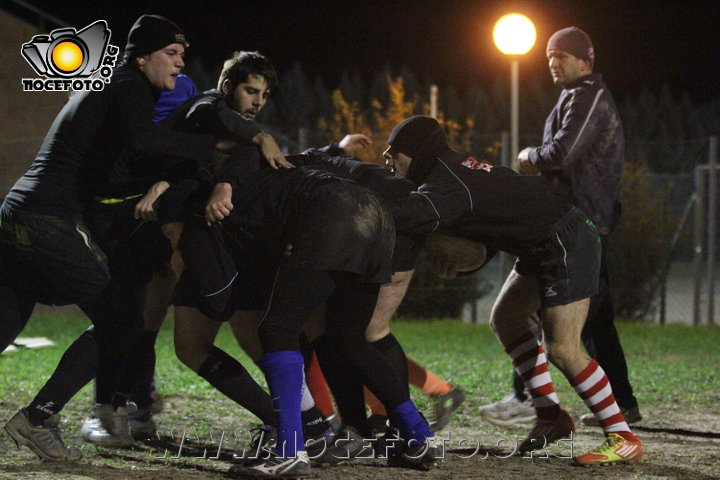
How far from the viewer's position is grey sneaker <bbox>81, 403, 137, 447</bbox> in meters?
4.92

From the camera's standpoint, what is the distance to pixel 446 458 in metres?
4.76

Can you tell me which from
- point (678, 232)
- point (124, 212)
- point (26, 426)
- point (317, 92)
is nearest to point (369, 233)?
point (124, 212)

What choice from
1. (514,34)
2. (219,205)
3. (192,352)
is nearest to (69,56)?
(514,34)

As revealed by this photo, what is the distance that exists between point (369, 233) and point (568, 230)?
1111 millimetres

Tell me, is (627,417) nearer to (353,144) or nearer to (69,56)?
(353,144)

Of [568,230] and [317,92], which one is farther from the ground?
[317,92]

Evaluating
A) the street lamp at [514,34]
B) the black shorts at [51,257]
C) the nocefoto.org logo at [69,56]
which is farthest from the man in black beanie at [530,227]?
the street lamp at [514,34]

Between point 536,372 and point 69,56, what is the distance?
7058 mm

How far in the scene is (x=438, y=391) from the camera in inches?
215

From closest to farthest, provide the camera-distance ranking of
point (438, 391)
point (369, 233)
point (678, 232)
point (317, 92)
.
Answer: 1. point (369, 233)
2. point (438, 391)
3. point (678, 232)
4. point (317, 92)

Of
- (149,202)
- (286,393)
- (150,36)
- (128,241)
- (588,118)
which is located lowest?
(286,393)

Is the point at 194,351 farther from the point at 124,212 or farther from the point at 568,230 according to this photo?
the point at 568,230

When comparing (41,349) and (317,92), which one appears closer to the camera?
(41,349)

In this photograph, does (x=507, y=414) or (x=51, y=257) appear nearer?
(x=51, y=257)
